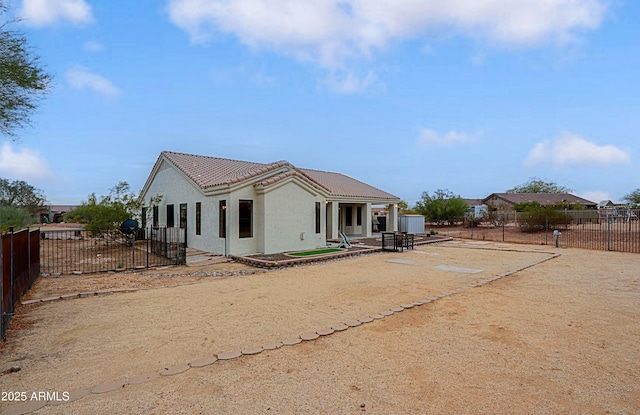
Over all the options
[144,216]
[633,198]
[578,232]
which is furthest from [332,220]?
[633,198]

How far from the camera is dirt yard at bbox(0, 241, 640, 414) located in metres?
3.18

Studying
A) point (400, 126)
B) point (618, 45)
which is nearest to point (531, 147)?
point (400, 126)

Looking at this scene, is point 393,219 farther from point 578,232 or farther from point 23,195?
point 23,195

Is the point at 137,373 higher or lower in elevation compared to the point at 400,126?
lower

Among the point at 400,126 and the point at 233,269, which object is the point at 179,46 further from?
the point at 400,126

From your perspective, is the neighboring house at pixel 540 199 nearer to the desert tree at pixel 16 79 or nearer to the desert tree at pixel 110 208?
the desert tree at pixel 110 208

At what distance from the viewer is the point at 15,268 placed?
6805mm

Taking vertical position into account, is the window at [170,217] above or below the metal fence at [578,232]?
above

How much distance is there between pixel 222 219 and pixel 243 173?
8.51 feet

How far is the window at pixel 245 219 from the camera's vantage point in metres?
13.5

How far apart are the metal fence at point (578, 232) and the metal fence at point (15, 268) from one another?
22539 millimetres

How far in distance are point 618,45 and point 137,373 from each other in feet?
65.3

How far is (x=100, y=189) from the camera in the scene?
1759cm

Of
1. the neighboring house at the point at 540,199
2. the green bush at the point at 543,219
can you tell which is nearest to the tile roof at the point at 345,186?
the green bush at the point at 543,219
